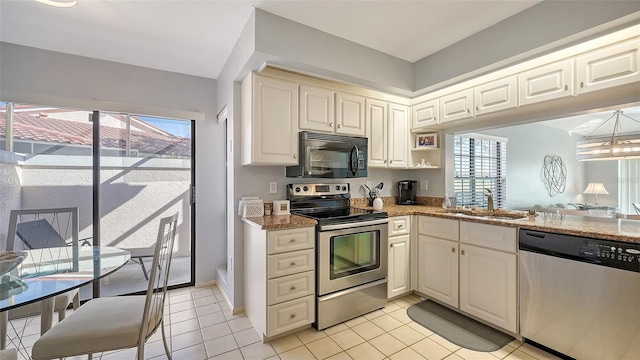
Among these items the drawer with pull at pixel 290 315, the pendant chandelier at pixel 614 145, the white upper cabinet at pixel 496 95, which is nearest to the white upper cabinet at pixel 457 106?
the white upper cabinet at pixel 496 95

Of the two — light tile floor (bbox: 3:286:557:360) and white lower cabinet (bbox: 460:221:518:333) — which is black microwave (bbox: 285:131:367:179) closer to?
white lower cabinet (bbox: 460:221:518:333)

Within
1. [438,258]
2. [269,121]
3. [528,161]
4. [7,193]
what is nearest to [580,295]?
[438,258]

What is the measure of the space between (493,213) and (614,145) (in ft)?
3.47

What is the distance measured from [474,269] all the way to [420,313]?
661mm

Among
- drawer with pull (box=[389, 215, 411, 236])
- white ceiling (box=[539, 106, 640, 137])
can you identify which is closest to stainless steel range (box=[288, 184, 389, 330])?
drawer with pull (box=[389, 215, 411, 236])

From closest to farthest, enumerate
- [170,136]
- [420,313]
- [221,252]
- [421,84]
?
[420,313], [421,84], [170,136], [221,252]

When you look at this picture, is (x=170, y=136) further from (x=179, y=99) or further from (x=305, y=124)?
(x=305, y=124)

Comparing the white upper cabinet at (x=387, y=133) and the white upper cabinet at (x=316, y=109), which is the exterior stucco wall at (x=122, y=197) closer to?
the white upper cabinet at (x=316, y=109)

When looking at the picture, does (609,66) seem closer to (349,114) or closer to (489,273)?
(489,273)

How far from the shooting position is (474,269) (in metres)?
2.21

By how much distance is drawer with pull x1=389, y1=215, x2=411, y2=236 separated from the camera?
2.58 metres

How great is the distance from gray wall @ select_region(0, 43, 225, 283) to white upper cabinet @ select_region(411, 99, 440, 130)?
2454 mm

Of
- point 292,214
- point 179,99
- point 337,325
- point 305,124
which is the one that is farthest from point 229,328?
point 179,99

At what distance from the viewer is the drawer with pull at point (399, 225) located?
258cm
